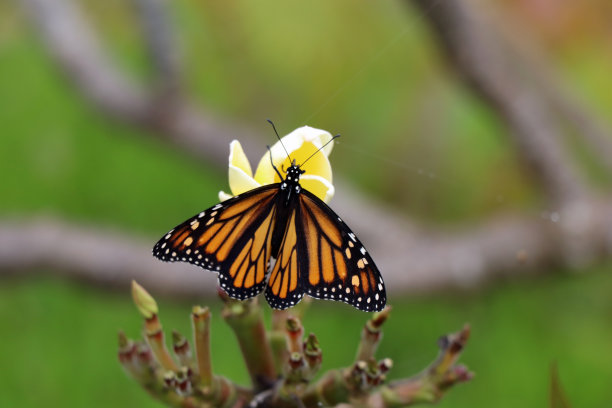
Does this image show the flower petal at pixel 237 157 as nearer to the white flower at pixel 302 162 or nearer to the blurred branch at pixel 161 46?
the white flower at pixel 302 162

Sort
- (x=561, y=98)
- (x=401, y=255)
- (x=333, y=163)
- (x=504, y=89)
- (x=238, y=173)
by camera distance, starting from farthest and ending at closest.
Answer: (x=333, y=163) < (x=561, y=98) < (x=401, y=255) < (x=504, y=89) < (x=238, y=173)

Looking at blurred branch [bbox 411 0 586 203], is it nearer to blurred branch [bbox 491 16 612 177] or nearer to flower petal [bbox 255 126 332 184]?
blurred branch [bbox 491 16 612 177]

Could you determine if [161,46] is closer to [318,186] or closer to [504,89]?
[504,89]

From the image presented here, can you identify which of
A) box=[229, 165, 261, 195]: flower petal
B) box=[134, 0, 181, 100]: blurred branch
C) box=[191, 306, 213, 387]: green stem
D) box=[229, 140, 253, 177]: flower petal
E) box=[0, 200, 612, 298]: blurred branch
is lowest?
box=[191, 306, 213, 387]: green stem

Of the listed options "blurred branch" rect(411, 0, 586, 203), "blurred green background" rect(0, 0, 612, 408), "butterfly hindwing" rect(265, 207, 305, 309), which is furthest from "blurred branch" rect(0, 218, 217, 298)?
"butterfly hindwing" rect(265, 207, 305, 309)

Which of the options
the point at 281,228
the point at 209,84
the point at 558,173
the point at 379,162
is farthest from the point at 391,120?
the point at 281,228

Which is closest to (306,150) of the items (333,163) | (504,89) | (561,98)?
(504,89)
